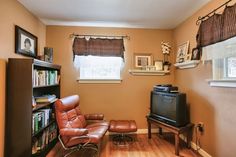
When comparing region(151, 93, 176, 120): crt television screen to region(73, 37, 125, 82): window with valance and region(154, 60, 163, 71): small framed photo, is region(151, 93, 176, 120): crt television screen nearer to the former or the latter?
region(154, 60, 163, 71): small framed photo

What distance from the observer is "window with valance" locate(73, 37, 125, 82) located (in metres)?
4.12

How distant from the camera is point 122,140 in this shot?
3.80 meters

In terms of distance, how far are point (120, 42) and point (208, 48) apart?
195 cm

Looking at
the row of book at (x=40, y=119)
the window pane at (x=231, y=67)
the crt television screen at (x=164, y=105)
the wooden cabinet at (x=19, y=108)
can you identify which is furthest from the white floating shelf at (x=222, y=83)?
the row of book at (x=40, y=119)

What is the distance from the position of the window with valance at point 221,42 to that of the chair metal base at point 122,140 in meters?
2.04

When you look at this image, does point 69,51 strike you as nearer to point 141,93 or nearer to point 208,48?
point 141,93

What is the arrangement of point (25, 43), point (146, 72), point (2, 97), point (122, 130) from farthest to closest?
point (146, 72), point (122, 130), point (25, 43), point (2, 97)

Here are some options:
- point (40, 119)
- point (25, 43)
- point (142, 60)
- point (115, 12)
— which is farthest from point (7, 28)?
point (142, 60)

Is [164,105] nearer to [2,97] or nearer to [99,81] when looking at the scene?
[99,81]

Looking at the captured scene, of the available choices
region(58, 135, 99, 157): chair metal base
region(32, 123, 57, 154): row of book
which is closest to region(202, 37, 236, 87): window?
region(58, 135, 99, 157): chair metal base

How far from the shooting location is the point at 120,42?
4.19 metres

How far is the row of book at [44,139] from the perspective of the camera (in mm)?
2871

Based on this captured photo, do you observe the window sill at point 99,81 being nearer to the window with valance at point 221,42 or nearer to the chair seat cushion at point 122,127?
the chair seat cushion at point 122,127

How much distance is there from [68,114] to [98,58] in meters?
A: 1.56
